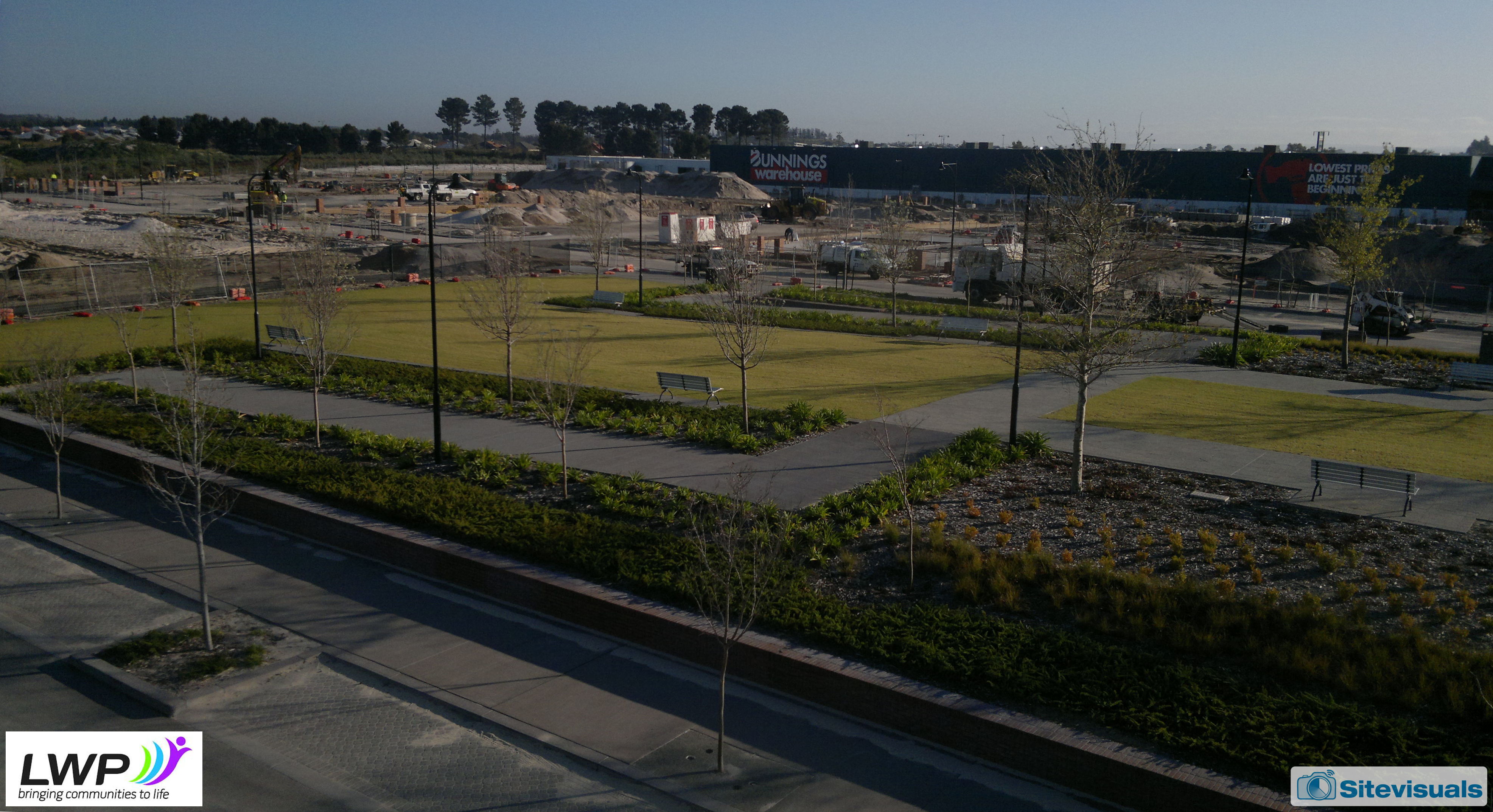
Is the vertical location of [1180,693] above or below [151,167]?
below

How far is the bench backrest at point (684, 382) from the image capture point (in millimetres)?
23031

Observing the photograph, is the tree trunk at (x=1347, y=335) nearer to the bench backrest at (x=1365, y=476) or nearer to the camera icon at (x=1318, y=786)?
the bench backrest at (x=1365, y=476)

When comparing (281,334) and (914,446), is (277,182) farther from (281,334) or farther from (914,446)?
(914,446)

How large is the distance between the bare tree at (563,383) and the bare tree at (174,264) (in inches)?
388

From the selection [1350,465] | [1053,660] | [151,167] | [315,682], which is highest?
[151,167]

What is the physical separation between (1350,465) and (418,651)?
45.8 feet

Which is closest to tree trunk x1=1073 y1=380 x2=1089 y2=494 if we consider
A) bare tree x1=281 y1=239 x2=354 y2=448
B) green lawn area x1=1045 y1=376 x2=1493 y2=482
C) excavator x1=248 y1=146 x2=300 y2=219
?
green lawn area x1=1045 y1=376 x2=1493 y2=482

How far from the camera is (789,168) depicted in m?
102

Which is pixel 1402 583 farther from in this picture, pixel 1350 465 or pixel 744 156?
Answer: pixel 744 156

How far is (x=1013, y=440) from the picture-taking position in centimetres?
1950

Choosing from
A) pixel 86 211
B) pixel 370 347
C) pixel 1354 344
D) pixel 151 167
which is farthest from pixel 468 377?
pixel 151 167

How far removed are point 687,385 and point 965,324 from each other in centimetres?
1420

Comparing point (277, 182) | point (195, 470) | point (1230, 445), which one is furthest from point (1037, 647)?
point (277, 182)

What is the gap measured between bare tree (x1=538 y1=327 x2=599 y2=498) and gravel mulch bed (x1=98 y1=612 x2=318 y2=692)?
511 centimetres
